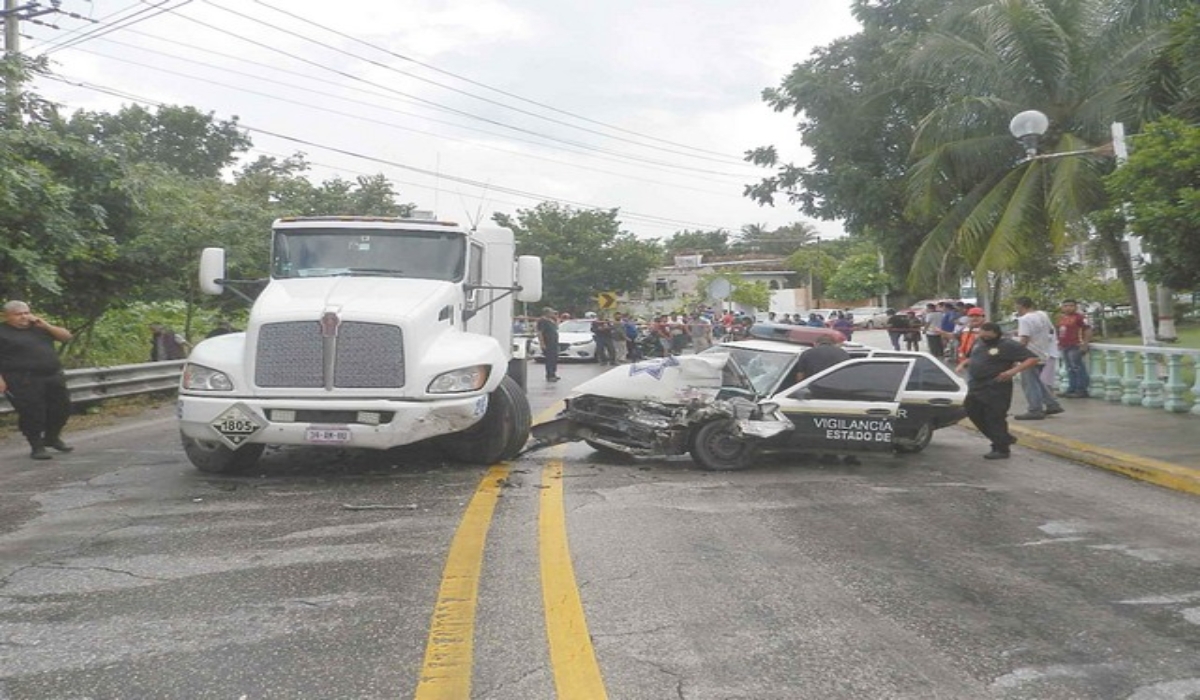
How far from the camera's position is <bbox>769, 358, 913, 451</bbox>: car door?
9.16 meters

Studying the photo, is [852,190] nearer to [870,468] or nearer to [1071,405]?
[1071,405]

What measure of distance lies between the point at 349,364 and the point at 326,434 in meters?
0.59

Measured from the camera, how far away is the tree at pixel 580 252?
50.5 metres

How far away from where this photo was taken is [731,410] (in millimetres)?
8852

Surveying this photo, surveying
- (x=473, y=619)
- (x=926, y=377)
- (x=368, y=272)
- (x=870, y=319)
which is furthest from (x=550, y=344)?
(x=870, y=319)

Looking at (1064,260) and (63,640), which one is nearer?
(63,640)

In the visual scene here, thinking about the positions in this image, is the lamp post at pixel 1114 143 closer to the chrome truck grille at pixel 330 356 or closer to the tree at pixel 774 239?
the chrome truck grille at pixel 330 356

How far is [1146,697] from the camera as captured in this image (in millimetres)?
3537

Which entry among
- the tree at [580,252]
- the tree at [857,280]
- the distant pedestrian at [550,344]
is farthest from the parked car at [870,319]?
the distant pedestrian at [550,344]

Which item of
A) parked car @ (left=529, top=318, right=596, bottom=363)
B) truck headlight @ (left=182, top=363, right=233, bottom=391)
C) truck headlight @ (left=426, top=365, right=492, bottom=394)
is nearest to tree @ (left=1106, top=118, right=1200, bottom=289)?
truck headlight @ (left=426, top=365, right=492, bottom=394)

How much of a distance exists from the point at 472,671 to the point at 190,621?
1488 mm

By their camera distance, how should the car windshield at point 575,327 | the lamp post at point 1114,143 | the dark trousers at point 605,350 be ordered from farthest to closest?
1. the car windshield at point 575,327
2. the dark trousers at point 605,350
3. the lamp post at point 1114,143

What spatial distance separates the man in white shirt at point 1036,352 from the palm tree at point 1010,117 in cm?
495

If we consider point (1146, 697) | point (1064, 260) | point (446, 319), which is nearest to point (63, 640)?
point (1146, 697)
